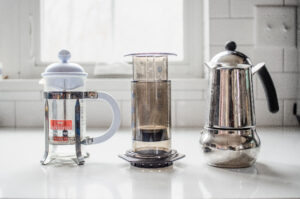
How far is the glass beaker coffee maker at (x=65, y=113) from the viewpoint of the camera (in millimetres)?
592

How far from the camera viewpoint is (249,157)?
1.89 ft

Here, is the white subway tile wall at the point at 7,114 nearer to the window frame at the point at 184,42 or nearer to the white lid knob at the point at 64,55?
the window frame at the point at 184,42

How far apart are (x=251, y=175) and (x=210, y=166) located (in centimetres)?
8

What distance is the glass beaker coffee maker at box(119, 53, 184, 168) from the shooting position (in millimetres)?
597

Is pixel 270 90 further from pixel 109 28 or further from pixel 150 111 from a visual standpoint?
pixel 109 28

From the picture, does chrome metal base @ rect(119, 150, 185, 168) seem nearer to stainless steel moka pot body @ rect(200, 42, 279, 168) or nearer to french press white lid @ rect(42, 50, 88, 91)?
stainless steel moka pot body @ rect(200, 42, 279, 168)

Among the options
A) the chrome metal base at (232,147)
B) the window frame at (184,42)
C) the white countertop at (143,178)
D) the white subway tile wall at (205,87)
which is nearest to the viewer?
the white countertop at (143,178)

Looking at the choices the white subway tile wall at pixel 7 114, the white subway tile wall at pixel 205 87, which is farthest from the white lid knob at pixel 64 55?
the white subway tile wall at pixel 7 114

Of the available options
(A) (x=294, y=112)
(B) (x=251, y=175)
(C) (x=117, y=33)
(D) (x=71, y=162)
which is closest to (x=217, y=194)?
(B) (x=251, y=175)

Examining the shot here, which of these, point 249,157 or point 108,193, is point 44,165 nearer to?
point 108,193

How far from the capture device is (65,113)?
63 cm

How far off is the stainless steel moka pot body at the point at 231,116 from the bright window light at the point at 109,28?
2.48 ft

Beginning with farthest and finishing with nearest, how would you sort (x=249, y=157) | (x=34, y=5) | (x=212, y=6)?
1. (x=34, y=5)
2. (x=212, y=6)
3. (x=249, y=157)

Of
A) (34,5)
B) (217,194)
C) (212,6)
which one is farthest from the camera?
(34,5)
